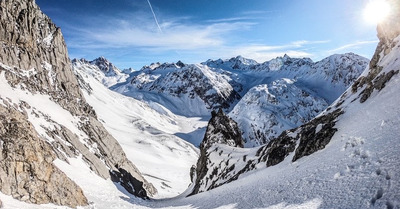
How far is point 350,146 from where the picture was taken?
1894 centimetres

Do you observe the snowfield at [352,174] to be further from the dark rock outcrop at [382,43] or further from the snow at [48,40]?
the snow at [48,40]

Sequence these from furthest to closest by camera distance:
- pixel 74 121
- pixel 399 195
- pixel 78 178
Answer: pixel 74 121 < pixel 78 178 < pixel 399 195

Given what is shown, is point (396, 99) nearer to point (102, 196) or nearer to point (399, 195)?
point (399, 195)

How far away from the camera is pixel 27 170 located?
1032 inches

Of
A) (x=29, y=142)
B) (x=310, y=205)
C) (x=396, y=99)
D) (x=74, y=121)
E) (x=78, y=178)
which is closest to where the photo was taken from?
(x=310, y=205)

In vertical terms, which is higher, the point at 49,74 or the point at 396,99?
the point at 49,74

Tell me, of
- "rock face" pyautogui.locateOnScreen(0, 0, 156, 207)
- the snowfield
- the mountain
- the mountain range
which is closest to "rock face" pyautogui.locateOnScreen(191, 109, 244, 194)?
the mountain range

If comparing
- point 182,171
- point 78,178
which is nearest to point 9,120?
point 78,178

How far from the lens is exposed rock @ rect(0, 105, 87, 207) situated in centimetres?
2417

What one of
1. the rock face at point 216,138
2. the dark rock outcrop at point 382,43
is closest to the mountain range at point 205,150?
the dark rock outcrop at point 382,43

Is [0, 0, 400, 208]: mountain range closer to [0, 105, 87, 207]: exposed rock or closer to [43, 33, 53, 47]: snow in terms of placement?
[0, 105, 87, 207]: exposed rock

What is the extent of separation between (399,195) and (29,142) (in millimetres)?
29785

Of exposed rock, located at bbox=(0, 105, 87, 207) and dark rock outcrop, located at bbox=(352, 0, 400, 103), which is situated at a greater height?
dark rock outcrop, located at bbox=(352, 0, 400, 103)

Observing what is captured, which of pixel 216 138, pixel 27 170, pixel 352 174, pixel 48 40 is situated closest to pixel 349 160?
pixel 352 174
